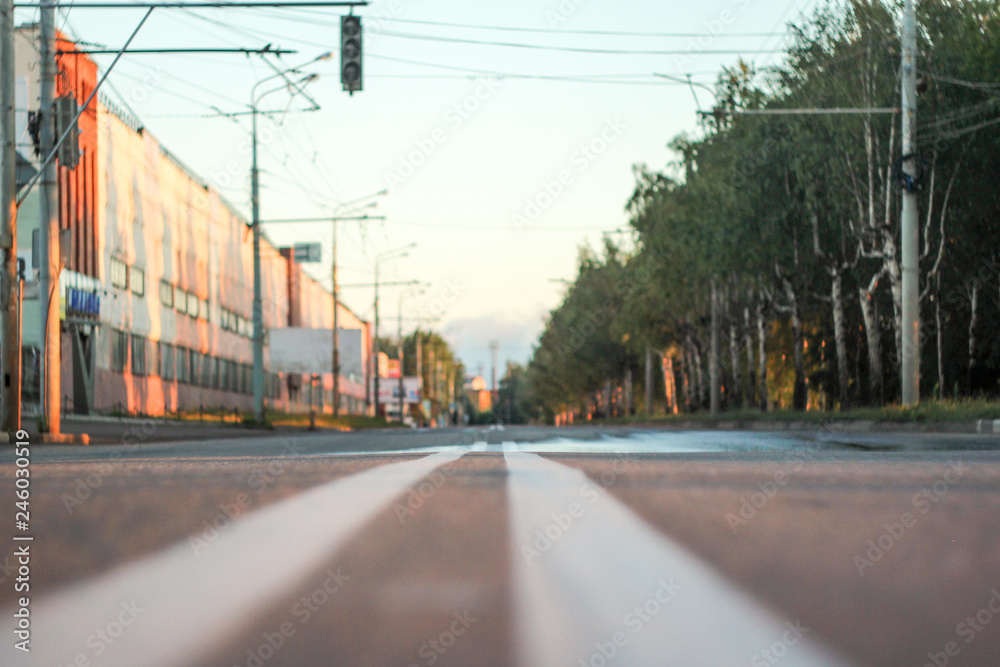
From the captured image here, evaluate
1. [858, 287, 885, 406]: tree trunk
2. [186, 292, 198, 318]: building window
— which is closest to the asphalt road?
[858, 287, 885, 406]: tree trunk

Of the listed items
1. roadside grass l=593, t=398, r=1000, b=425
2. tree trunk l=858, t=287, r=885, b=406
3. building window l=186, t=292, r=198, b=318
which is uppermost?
building window l=186, t=292, r=198, b=318

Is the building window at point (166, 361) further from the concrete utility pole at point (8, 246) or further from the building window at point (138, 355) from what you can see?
the concrete utility pole at point (8, 246)

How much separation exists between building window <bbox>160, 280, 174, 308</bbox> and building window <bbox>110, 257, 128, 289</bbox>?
18.0 ft

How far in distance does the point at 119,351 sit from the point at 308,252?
34872mm

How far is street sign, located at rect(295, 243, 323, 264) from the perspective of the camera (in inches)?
2943

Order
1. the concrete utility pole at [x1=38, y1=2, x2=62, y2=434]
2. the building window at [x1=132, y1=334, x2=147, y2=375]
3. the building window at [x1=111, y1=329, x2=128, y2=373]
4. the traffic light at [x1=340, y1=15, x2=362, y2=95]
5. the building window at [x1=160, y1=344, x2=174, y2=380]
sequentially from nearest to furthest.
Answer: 1. the traffic light at [x1=340, y1=15, x2=362, y2=95]
2. the concrete utility pole at [x1=38, y1=2, x2=62, y2=434]
3. the building window at [x1=111, y1=329, x2=128, y2=373]
4. the building window at [x1=132, y1=334, x2=147, y2=375]
5. the building window at [x1=160, y1=344, x2=174, y2=380]

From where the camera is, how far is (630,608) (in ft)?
4.60

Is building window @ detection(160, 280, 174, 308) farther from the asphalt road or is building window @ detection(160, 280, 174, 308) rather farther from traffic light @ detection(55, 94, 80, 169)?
the asphalt road

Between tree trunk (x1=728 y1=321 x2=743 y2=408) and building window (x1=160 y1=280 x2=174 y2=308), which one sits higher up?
building window (x1=160 y1=280 x2=174 y2=308)

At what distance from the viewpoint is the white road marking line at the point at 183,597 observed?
1.27m

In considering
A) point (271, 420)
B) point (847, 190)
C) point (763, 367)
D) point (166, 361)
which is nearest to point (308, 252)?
point (166, 361)

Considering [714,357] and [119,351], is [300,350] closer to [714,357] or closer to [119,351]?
[119,351]

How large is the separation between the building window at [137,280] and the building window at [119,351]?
7.25ft

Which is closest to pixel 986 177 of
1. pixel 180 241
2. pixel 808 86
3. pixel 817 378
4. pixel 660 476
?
pixel 808 86
